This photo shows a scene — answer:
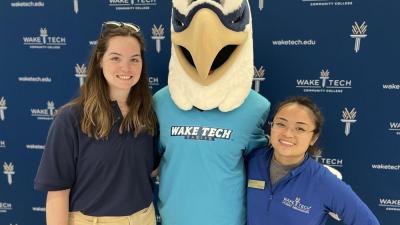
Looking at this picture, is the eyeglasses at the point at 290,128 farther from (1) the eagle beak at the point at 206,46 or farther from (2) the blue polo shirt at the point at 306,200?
(1) the eagle beak at the point at 206,46

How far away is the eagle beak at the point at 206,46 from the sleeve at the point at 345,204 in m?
0.71

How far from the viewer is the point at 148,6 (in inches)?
86.7

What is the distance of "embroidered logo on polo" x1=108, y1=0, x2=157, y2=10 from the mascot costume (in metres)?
0.61

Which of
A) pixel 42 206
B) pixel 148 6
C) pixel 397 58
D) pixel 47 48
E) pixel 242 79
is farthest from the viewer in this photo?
pixel 42 206

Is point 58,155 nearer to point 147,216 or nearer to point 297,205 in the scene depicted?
point 147,216

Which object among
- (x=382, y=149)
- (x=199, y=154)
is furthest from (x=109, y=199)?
(x=382, y=149)

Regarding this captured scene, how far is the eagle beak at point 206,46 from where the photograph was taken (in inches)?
58.5

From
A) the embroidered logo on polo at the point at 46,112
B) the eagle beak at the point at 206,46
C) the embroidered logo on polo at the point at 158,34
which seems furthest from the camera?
the embroidered logo on polo at the point at 46,112

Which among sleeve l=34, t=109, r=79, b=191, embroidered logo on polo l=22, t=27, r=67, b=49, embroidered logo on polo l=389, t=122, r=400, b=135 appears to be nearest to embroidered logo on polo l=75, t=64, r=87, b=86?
embroidered logo on polo l=22, t=27, r=67, b=49

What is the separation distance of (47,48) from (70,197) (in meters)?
1.21

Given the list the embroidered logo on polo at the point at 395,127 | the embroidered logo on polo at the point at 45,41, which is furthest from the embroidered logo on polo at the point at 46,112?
the embroidered logo on polo at the point at 395,127

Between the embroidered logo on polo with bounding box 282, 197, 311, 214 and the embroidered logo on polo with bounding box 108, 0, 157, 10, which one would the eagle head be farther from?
the embroidered logo on polo with bounding box 108, 0, 157, 10

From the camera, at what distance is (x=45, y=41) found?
236cm

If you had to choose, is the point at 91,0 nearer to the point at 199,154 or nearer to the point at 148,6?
the point at 148,6
